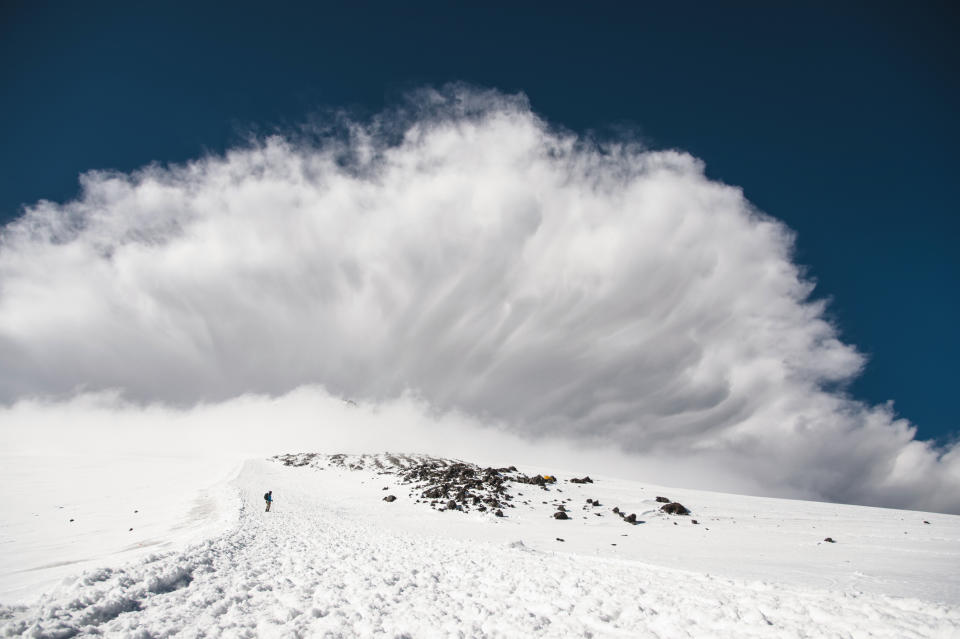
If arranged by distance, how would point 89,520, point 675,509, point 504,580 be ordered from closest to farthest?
point 504,580
point 89,520
point 675,509

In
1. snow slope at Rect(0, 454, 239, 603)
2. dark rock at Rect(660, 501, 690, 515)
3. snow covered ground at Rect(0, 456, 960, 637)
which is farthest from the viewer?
dark rock at Rect(660, 501, 690, 515)

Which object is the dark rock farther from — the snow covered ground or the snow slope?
the snow slope

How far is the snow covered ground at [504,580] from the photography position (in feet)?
31.3

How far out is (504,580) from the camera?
14.3m

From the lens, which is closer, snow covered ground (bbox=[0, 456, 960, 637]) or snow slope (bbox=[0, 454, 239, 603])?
snow covered ground (bbox=[0, 456, 960, 637])

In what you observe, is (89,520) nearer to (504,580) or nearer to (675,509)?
(504,580)

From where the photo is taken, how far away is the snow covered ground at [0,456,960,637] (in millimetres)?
9531

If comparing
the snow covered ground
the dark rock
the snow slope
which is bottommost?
the snow slope

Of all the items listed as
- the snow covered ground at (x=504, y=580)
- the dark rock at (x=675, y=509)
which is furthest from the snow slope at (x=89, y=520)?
the dark rock at (x=675, y=509)

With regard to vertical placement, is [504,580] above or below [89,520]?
above

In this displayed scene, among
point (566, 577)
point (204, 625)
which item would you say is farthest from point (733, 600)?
point (204, 625)

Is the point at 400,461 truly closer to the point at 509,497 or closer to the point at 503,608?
the point at 509,497

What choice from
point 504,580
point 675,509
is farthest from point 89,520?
point 675,509

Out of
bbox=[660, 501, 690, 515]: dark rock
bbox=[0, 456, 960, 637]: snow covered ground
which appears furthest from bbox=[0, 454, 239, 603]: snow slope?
bbox=[660, 501, 690, 515]: dark rock
